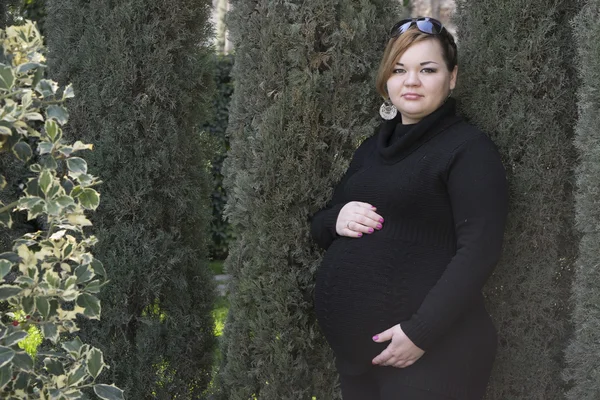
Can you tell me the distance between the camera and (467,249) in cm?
254

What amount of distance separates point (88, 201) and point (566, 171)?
6.18 ft

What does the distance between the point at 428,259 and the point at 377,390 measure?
615mm

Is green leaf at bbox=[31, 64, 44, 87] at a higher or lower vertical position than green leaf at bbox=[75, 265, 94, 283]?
higher

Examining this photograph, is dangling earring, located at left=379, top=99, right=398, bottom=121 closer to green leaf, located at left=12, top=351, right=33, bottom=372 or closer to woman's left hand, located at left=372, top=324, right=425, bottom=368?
woman's left hand, located at left=372, top=324, right=425, bottom=368

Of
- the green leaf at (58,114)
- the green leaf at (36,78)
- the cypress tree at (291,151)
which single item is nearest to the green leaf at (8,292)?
the green leaf at (58,114)

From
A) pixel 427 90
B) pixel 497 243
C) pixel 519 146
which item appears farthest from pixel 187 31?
pixel 497 243

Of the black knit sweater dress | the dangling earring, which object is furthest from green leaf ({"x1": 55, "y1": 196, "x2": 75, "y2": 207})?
the dangling earring

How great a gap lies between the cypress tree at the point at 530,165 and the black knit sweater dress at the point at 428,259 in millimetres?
296

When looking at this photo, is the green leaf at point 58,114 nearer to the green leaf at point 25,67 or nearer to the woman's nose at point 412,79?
the green leaf at point 25,67

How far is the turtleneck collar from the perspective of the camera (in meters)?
2.80

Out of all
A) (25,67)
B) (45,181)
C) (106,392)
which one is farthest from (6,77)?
(106,392)

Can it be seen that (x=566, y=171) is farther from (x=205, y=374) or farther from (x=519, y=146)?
(x=205, y=374)

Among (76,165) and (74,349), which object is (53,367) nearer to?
(74,349)

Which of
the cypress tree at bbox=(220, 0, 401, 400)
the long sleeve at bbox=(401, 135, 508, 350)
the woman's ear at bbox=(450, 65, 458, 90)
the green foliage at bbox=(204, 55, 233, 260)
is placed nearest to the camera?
the long sleeve at bbox=(401, 135, 508, 350)
